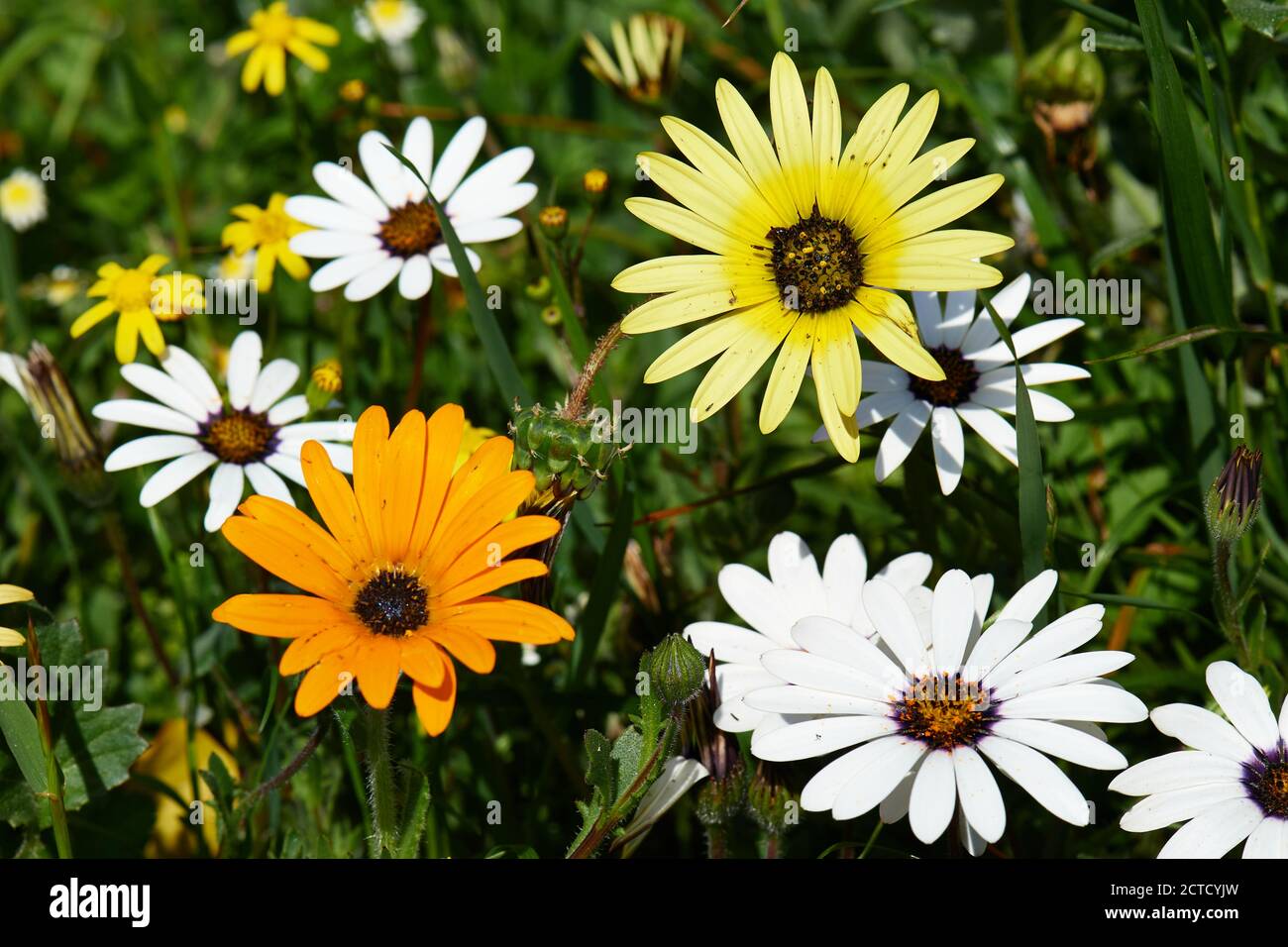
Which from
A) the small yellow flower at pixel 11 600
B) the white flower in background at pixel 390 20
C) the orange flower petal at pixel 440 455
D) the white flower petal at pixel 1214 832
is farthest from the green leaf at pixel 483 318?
the white flower in background at pixel 390 20

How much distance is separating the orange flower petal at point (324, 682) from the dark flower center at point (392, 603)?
10 cm

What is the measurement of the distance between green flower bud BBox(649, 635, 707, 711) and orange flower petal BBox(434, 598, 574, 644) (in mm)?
158

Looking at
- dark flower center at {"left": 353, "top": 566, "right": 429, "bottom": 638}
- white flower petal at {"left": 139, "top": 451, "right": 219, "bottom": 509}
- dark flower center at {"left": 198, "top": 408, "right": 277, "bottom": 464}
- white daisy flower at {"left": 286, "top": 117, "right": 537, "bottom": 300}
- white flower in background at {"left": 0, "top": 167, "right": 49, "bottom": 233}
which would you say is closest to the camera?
dark flower center at {"left": 353, "top": 566, "right": 429, "bottom": 638}

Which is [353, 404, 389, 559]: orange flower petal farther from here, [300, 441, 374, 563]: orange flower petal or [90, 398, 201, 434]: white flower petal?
[90, 398, 201, 434]: white flower petal

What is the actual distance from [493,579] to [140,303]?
1.46 m

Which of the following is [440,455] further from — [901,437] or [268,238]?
[268,238]

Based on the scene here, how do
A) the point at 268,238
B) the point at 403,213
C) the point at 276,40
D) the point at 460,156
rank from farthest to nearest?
the point at 276,40, the point at 268,238, the point at 460,156, the point at 403,213

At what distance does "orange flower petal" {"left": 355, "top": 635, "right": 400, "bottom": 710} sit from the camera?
6.00 feet

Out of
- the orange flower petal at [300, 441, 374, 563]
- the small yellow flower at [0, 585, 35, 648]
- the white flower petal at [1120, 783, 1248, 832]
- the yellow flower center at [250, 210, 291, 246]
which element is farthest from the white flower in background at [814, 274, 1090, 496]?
the yellow flower center at [250, 210, 291, 246]

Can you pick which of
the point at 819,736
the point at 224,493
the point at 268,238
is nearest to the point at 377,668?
the point at 819,736

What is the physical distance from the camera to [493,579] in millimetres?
1961

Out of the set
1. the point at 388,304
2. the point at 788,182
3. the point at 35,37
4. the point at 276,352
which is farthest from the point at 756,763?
the point at 35,37

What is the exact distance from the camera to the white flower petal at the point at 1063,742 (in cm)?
189

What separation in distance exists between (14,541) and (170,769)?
1.06 metres
